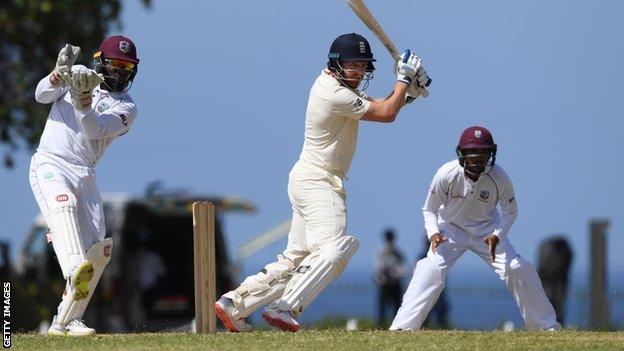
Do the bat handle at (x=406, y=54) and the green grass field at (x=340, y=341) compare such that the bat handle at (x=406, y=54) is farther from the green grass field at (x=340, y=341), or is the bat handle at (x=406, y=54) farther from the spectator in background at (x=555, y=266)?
the spectator in background at (x=555, y=266)

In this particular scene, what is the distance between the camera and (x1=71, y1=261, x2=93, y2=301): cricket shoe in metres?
10.7

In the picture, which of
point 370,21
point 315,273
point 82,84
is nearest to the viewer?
point 82,84

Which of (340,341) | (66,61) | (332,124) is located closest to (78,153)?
(66,61)

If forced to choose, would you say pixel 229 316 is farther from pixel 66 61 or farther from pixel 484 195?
pixel 484 195

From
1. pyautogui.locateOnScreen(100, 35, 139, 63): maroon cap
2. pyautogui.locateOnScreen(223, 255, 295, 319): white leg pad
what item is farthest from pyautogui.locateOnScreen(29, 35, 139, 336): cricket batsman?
pyautogui.locateOnScreen(223, 255, 295, 319): white leg pad

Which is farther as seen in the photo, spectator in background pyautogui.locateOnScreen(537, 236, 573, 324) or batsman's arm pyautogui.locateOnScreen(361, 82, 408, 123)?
spectator in background pyautogui.locateOnScreen(537, 236, 573, 324)

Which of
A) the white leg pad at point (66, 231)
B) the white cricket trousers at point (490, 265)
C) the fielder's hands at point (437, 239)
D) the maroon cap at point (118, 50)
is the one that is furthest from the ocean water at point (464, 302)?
the white leg pad at point (66, 231)

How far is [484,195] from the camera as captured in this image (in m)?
12.5

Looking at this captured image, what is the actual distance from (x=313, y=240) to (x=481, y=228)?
5.70 ft

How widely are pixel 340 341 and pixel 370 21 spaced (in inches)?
104

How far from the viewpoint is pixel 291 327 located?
37.3ft

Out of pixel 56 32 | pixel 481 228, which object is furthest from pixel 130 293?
pixel 481 228

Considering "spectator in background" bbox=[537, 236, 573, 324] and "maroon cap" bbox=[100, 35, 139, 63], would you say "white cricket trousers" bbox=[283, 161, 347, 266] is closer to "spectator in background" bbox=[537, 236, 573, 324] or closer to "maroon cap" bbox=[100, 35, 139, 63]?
"maroon cap" bbox=[100, 35, 139, 63]

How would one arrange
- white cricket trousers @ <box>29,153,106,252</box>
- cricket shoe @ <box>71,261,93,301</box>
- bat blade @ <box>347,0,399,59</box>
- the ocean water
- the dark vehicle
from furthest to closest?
the dark vehicle → the ocean water → bat blade @ <box>347,0,399,59</box> → white cricket trousers @ <box>29,153,106,252</box> → cricket shoe @ <box>71,261,93,301</box>
